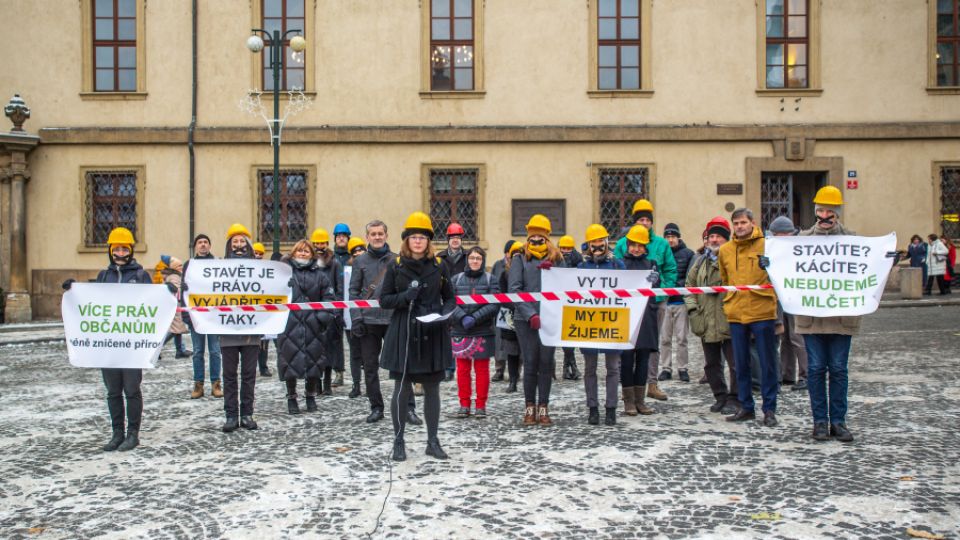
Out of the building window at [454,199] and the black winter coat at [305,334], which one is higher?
the building window at [454,199]

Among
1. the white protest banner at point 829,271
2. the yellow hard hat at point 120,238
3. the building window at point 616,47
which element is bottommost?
the white protest banner at point 829,271

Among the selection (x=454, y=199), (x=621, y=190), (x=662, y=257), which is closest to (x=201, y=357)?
(x=662, y=257)

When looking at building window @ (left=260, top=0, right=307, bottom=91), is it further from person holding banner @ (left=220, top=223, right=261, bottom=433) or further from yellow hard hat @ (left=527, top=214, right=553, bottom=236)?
yellow hard hat @ (left=527, top=214, right=553, bottom=236)

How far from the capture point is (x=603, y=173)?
22016mm

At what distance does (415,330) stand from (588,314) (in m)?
2.05

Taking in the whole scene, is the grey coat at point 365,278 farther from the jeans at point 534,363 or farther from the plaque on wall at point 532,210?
the plaque on wall at point 532,210

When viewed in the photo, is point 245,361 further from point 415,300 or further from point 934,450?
point 934,450

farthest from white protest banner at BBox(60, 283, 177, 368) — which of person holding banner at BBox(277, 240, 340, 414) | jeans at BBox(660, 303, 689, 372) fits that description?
jeans at BBox(660, 303, 689, 372)

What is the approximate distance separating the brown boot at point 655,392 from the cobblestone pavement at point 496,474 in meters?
0.17

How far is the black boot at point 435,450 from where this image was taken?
666 centimetres

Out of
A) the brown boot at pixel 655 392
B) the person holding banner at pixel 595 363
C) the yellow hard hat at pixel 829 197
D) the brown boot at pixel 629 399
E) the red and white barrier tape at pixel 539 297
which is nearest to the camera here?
the yellow hard hat at pixel 829 197

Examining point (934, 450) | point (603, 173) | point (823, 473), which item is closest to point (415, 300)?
point (823, 473)

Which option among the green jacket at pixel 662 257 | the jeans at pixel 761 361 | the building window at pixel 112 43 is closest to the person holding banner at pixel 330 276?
the green jacket at pixel 662 257

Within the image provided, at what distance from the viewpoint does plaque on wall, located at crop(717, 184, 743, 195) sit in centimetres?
2183
